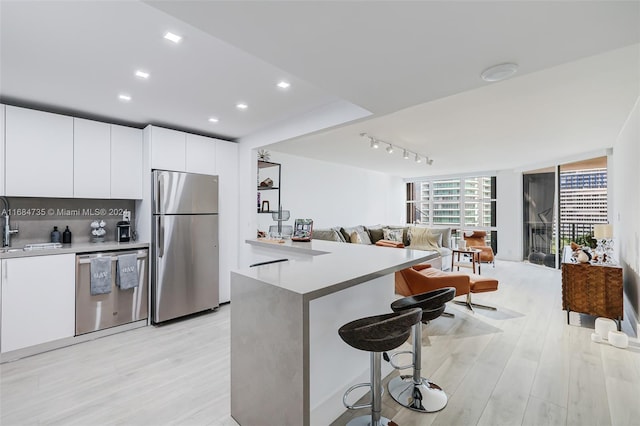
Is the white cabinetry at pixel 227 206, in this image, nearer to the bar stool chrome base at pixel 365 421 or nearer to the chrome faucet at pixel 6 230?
the chrome faucet at pixel 6 230

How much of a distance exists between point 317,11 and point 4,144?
3284 millimetres

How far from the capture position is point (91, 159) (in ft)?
10.7

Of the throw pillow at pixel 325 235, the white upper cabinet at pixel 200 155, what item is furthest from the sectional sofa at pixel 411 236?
the white upper cabinet at pixel 200 155

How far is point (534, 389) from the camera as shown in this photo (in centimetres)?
221

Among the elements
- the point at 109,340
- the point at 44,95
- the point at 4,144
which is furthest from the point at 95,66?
the point at 109,340

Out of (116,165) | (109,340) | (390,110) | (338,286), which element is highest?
(390,110)

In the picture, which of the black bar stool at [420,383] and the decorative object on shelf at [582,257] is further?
the decorative object on shelf at [582,257]

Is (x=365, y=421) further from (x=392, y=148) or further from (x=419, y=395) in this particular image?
(x=392, y=148)

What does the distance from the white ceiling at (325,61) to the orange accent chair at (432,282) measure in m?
1.83

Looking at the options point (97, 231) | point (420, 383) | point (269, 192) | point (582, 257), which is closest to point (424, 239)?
point (582, 257)

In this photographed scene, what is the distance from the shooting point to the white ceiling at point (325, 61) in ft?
4.51

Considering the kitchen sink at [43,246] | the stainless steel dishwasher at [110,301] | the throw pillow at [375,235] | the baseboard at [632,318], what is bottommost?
the baseboard at [632,318]

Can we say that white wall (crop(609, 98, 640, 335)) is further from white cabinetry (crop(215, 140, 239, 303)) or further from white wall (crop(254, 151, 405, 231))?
white wall (crop(254, 151, 405, 231))

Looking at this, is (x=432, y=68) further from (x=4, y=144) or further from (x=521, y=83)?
(x=4, y=144)
